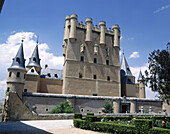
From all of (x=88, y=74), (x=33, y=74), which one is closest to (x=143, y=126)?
(x=88, y=74)

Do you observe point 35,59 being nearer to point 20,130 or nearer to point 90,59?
point 90,59

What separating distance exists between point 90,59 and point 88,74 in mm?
3158

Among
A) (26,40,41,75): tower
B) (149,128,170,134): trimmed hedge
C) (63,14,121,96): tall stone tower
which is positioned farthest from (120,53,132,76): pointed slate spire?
(149,128,170,134): trimmed hedge

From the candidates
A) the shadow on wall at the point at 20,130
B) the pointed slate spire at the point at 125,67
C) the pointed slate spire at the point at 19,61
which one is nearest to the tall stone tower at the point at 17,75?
the pointed slate spire at the point at 19,61

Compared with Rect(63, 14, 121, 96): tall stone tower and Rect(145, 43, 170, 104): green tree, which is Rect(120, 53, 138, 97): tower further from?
Rect(145, 43, 170, 104): green tree

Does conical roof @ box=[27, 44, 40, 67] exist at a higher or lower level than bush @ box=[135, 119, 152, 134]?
higher

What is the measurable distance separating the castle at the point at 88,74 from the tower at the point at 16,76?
0.18 meters

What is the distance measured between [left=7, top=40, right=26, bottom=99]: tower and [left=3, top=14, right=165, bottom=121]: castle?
0.18m

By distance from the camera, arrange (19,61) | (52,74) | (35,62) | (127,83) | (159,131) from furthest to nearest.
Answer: (127,83) → (52,74) → (35,62) → (19,61) → (159,131)

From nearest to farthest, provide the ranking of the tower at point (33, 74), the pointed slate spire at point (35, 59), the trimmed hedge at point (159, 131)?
the trimmed hedge at point (159, 131)
the tower at point (33, 74)
the pointed slate spire at point (35, 59)

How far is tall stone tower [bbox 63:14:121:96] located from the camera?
29.8 m

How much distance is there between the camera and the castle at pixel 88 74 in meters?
26.1

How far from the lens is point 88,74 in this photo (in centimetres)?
3077

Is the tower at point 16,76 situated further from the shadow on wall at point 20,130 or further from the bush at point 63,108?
the shadow on wall at point 20,130
